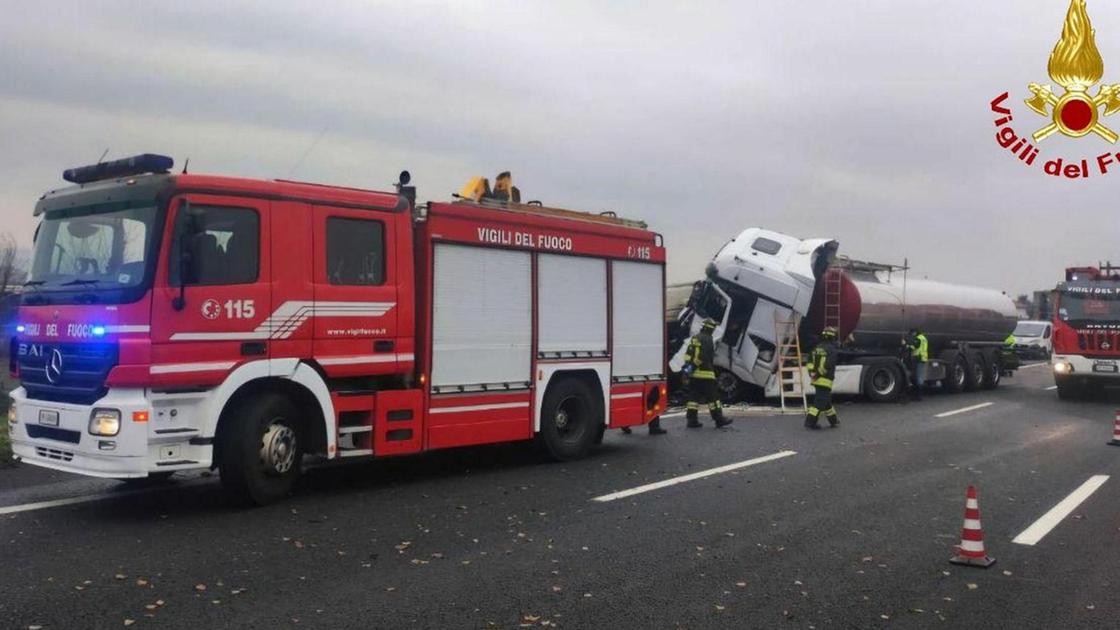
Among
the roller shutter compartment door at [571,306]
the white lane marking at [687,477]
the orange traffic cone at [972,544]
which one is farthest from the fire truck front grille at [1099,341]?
the orange traffic cone at [972,544]

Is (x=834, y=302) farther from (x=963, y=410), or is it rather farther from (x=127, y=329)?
(x=127, y=329)

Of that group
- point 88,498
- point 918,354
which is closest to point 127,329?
point 88,498

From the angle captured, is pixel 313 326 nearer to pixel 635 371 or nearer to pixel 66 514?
pixel 66 514

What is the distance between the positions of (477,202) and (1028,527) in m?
6.03

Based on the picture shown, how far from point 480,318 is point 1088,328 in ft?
53.6

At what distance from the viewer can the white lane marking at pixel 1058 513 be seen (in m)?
7.26

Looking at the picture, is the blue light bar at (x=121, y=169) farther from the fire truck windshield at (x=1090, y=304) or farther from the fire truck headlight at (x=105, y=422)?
the fire truck windshield at (x=1090, y=304)

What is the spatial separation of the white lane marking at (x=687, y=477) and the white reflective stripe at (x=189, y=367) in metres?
3.51

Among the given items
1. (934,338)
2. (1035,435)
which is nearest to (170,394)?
(1035,435)

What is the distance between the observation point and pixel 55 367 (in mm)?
7344

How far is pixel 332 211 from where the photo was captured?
27.1 feet

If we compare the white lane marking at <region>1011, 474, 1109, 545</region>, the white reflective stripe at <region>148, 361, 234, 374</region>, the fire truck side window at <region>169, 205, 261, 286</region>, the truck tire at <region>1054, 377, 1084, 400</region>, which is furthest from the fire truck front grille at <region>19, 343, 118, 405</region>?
the truck tire at <region>1054, 377, 1084, 400</region>

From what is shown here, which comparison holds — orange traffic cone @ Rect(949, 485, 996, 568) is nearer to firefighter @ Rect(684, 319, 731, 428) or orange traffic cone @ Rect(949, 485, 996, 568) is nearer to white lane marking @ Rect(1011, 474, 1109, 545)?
white lane marking @ Rect(1011, 474, 1109, 545)

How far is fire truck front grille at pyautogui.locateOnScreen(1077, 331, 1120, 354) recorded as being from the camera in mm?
19766
